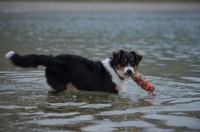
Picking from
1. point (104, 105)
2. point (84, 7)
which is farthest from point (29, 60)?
point (84, 7)

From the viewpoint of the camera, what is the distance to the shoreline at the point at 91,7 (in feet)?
193

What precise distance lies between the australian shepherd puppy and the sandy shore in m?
46.9

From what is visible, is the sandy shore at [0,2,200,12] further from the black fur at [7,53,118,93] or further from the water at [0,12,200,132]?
the black fur at [7,53,118,93]

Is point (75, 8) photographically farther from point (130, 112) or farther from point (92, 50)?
point (130, 112)

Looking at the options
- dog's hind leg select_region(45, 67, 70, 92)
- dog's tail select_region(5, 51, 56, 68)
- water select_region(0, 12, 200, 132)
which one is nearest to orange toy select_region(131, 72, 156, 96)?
water select_region(0, 12, 200, 132)

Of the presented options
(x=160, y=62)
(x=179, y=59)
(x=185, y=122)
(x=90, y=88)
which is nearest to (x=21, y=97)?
(x=90, y=88)

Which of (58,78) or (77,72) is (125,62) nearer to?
(77,72)

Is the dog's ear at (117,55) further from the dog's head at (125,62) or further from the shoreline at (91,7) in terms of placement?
the shoreline at (91,7)

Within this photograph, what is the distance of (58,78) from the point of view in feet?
31.4

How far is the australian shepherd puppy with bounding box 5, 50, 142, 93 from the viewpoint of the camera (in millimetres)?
9492

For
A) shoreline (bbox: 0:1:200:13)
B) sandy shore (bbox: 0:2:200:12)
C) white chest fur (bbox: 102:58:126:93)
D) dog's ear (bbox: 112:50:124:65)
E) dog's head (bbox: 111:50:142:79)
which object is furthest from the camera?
shoreline (bbox: 0:1:200:13)

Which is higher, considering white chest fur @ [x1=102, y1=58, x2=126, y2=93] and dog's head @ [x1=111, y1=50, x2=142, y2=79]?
dog's head @ [x1=111, y1=50, x2=142, y2=79]

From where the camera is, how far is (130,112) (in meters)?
7.78

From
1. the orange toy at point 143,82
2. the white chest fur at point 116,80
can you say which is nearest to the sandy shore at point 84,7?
the white chest fur at point 116,80
